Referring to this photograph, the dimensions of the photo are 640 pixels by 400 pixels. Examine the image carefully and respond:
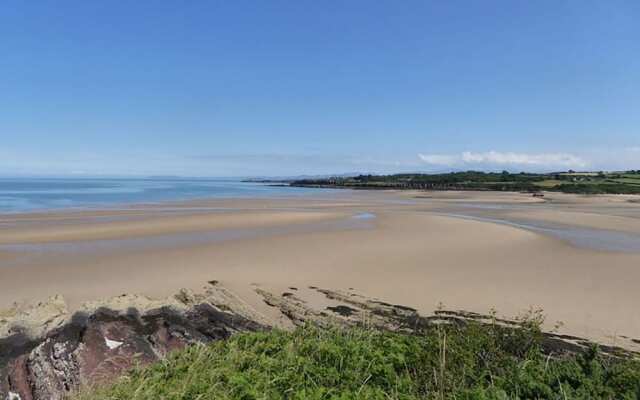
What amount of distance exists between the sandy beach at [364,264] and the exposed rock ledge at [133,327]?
0.54 meters

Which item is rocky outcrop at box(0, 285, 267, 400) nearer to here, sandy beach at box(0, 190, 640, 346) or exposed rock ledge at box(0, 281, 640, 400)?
exposed rock ledge at box(0, 281, 640, 400)

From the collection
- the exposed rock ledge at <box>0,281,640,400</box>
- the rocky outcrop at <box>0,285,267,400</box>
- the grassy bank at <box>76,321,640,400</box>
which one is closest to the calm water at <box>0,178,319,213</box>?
the exposed rock ledge at <box>0,281,640,400</box>

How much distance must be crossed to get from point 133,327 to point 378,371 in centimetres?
364

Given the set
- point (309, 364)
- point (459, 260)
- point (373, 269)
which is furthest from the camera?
point (459, 260)

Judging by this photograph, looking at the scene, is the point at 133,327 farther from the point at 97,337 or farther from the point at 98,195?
the point at 98,195

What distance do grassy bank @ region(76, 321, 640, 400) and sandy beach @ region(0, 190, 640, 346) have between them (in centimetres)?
291

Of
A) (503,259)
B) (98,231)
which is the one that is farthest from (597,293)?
(98,231)

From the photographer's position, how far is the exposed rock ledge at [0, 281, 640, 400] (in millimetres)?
4895

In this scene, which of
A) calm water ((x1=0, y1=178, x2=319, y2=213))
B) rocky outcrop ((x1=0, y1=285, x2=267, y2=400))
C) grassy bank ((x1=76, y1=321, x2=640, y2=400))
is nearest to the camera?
grassy bank ((x1=76, y1=321, x2=640, y2=400))

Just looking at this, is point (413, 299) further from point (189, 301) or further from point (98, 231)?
point (98, 231)

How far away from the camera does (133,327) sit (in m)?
6.12

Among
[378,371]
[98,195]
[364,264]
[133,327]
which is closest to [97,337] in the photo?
[133,327]

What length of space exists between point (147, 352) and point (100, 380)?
2.48ft

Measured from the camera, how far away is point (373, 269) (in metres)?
11.3
